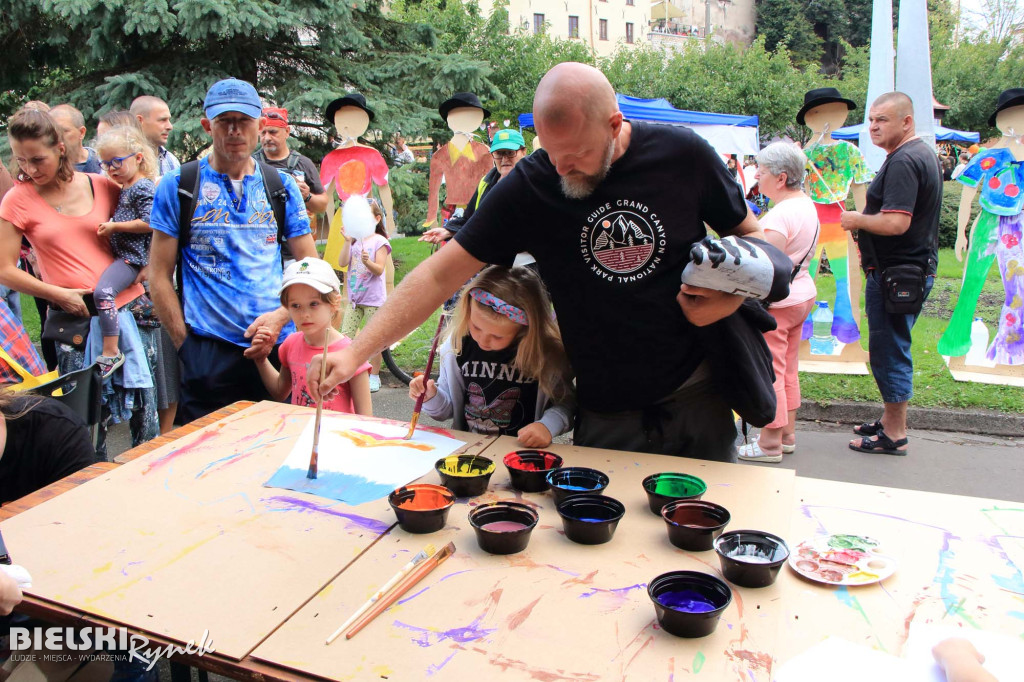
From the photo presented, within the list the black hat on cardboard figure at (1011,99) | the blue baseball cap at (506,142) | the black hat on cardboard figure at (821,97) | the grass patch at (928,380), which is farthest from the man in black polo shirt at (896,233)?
the blue baseball cap at (506,142)

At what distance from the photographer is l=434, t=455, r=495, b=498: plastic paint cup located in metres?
1.85

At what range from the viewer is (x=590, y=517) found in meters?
1.69

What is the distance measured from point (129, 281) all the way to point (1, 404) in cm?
183

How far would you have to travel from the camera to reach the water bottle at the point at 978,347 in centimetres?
574

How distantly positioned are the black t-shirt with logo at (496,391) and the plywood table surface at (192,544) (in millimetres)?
699

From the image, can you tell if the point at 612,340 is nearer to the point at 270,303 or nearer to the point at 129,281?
the point at 270,303

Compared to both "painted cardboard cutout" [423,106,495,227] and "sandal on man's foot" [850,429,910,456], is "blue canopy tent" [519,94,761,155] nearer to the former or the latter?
"painted cardboard cutout" [423,106,495,227]

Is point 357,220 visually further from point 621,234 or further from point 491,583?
point 491,583

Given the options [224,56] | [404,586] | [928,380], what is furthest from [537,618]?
[224,56]

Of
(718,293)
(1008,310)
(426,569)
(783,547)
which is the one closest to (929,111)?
(1008,310)

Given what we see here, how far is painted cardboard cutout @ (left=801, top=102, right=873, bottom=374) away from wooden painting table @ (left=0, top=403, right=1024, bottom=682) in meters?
4.34

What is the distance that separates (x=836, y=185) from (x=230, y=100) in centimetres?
464

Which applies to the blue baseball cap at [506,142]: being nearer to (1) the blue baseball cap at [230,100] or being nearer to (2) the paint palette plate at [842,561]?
(1) the blue baseball cap at [230,100]

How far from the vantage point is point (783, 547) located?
4.83 feet
